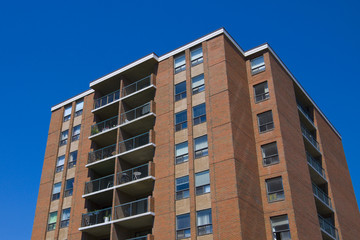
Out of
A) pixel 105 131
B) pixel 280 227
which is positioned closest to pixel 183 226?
pixel 280 227

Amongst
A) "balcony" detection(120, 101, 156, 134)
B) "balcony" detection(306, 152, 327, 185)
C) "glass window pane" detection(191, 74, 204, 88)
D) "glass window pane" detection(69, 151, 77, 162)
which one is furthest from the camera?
"glass window pane" detection(69, 151, 77, 162)

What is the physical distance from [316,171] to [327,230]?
17.0 ft

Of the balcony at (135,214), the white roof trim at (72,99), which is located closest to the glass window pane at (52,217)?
the balcony at (135,214)

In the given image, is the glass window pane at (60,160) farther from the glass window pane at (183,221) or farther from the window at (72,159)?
the glass window pane at (183,221)

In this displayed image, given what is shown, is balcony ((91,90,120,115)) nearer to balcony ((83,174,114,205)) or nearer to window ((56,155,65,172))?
window ((56,155,65,172))

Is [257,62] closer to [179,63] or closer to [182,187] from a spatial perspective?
[179,63]

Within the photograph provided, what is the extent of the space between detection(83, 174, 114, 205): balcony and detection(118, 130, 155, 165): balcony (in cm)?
222

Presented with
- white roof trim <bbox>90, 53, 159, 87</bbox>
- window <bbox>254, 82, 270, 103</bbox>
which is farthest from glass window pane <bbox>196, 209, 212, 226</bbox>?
white roof trim <bbox>90, 53, 159, 87</bbox>

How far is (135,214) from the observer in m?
34.3

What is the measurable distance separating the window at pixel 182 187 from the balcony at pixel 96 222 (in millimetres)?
6302

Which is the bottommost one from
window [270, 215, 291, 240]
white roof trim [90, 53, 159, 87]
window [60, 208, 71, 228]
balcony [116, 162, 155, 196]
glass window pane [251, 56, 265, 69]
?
window [270, 215, 291, 240]

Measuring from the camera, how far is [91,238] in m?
36.5

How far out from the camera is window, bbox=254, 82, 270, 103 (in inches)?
1426

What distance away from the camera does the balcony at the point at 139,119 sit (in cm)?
3688
